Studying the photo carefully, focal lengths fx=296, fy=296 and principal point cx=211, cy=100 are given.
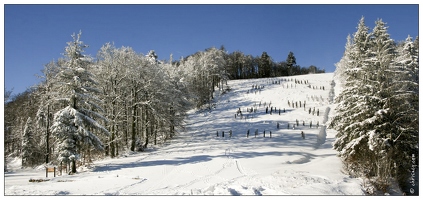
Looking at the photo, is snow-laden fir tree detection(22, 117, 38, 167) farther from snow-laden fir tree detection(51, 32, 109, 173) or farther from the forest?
snow-laden fir tree detection(51, 32, 109, 173)

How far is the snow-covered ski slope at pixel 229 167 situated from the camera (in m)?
12.9

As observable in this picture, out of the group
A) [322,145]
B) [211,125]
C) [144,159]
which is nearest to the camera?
[144,159]

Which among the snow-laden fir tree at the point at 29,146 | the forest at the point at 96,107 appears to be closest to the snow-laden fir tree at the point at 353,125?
the forest at the point at 96,107

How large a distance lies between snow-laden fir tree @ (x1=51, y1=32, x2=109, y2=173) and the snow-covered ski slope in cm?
179

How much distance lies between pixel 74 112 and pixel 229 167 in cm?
1024

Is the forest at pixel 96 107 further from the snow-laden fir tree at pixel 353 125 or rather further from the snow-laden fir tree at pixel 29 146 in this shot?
the snow-laden fir tree at pixel 353 125

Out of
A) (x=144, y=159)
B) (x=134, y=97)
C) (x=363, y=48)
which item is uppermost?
(x=363, y=48)

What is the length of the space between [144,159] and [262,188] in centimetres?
1170

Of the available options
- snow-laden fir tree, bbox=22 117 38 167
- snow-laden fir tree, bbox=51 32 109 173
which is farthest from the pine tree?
snow-laden fir tree, bbox=51 32 109 173

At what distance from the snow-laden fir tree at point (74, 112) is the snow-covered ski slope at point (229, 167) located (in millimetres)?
1789

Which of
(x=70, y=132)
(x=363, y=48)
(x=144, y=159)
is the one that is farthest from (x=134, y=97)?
(x=363, y=48)

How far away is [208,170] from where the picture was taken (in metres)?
18.0

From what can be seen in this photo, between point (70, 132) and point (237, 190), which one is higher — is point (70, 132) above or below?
above

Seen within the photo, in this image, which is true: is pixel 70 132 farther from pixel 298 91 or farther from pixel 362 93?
pixel 298 91
